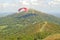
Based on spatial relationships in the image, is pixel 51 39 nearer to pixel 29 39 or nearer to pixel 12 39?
pixel 29 39

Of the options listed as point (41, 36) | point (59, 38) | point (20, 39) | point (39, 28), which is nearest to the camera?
point (59, 38)

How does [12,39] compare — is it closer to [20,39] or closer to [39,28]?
[20,39]

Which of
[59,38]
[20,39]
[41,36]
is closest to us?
[59,38]

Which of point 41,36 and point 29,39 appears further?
point 41,36

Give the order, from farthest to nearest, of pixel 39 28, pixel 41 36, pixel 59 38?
pixel 39 28 → pixel 41 36 → pixel 59 38

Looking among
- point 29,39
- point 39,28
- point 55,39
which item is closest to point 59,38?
point 55,39

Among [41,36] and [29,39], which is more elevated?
[29,39]

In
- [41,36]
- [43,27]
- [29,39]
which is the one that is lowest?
[43,27]

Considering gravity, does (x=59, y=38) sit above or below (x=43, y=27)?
above

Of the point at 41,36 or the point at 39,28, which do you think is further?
the point at 39,28

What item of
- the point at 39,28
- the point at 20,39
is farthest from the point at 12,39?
the point at 39,28
